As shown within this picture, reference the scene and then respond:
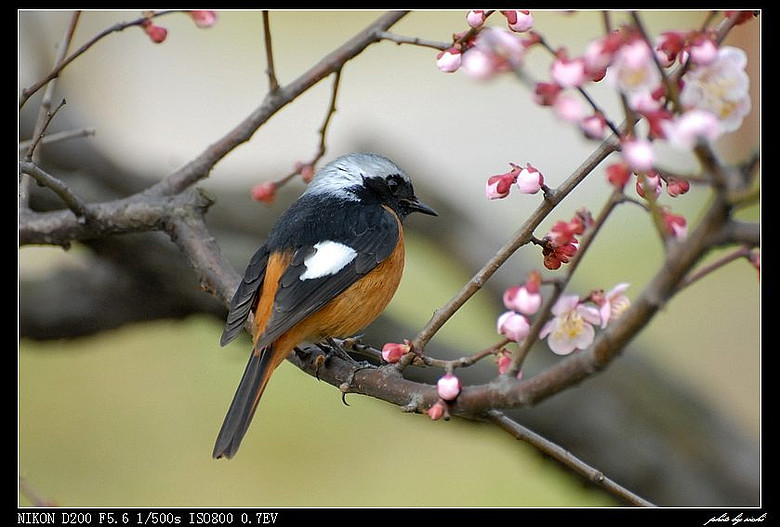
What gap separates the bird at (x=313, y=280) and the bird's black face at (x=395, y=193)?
0.04 meters

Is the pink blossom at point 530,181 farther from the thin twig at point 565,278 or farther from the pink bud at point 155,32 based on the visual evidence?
the pink bud at point 155,32

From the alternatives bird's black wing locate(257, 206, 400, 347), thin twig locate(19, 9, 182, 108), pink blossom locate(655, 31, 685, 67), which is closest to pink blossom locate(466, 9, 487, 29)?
pink blossom locate(655, 31, 685, 67)

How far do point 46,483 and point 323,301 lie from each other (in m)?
3.07

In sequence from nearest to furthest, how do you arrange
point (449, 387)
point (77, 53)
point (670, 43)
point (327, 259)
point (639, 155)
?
point (639, 155)
point (670, 43)
point (449, 387)
point (77, 53)
point (327, 259)

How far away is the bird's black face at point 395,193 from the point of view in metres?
3.61

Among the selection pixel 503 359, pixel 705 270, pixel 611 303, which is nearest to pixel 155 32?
pixel 503 359

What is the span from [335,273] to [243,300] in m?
0.37

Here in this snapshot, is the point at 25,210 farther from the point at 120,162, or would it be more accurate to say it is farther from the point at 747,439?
the point at 747,439

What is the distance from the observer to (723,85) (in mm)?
1453

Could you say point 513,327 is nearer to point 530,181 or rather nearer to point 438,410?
point 438,410

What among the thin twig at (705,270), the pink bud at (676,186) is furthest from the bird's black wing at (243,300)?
the thin twig at (705,270)

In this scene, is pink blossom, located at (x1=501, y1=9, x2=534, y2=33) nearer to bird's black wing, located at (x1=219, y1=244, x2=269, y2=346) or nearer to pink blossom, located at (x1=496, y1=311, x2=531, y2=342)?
pink blossom, located at (x1=496, y1=311, x2=531, y2=342)

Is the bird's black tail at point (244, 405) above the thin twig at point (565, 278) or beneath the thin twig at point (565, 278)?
beneath

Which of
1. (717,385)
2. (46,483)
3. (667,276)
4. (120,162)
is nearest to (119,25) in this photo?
(667,276)
